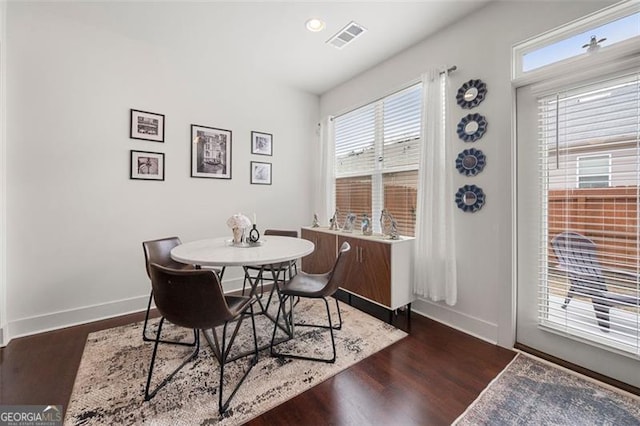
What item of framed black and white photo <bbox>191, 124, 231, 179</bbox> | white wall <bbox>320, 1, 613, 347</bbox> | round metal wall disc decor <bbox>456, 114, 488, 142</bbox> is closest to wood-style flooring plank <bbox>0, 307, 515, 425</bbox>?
white wall <bbox>320, 1, 613, 347</bbox>

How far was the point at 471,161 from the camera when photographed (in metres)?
2.37

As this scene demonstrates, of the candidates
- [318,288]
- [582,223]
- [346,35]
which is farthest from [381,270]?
[346,35]

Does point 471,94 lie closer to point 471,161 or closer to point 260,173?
point 471,161

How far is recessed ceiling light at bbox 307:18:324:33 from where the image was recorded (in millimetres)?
2480

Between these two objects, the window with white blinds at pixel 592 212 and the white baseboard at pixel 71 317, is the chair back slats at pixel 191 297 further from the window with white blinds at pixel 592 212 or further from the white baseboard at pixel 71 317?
the window with white blinds at pixel 592 212

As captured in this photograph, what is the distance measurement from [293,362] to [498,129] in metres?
2.48

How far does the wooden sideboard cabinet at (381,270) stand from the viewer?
8.26 feet

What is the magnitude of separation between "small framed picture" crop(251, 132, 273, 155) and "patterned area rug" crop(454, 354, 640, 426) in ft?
11.3

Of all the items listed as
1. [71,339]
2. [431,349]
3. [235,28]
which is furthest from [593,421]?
[235,28]

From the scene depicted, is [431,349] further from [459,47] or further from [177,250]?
[459,47]

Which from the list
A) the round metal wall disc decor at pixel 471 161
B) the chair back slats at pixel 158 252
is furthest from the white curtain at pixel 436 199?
the chair back slats at pixel 158 252

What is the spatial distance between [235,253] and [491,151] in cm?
228

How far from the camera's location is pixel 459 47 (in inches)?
97.7

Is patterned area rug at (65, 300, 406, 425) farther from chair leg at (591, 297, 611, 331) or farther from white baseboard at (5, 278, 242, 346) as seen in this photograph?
chair leg at (591, 297, 611, 331)
